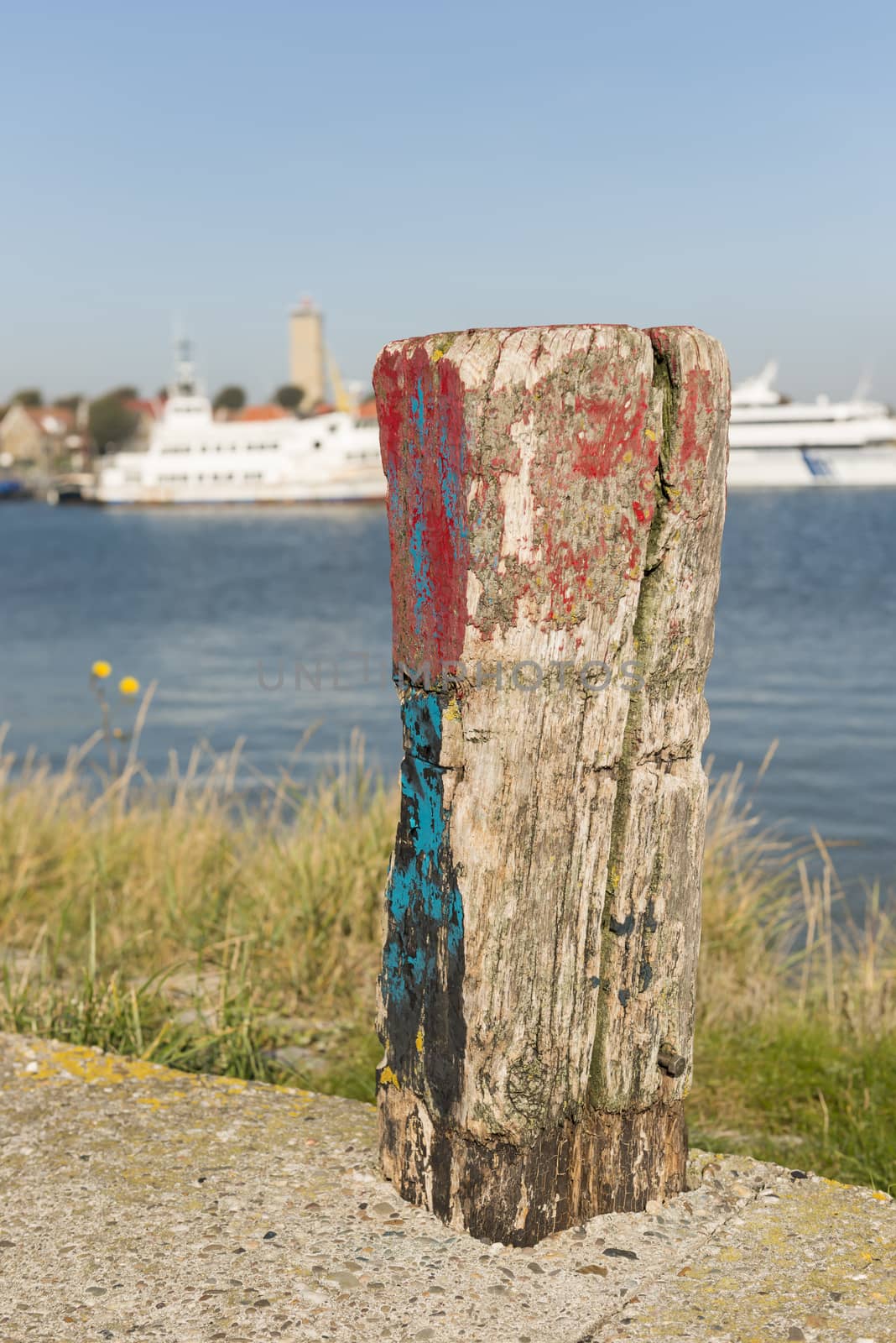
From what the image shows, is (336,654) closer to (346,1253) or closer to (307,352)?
(346,1253)

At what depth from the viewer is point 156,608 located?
25.2 meters

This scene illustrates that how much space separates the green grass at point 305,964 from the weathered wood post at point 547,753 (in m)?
0.88

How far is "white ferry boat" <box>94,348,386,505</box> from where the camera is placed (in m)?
58.2

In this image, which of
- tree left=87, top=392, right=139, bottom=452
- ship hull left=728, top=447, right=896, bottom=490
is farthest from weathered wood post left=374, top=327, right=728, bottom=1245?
tree left=87, top=392, right=139, bottom=452

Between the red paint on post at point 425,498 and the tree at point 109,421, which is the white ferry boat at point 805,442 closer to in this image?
Result: the tree at point 109,421

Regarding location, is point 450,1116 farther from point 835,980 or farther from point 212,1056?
point 835,980

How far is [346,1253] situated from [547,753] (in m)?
0.86

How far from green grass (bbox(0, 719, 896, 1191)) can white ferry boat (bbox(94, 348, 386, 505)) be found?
174ft

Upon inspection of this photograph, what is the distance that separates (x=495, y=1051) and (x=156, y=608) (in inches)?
950

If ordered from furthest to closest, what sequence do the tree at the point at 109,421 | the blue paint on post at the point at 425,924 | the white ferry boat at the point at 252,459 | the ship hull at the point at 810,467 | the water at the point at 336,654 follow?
the tree at the point at 109,421 < the ship hull at the point at 810,467 < the white ferry boat at the point at 252,459 < the water at the point at 336,654 < the blue paint on post at the point at 425,924

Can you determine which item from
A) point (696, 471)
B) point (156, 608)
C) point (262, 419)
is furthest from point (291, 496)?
point (696, 471)

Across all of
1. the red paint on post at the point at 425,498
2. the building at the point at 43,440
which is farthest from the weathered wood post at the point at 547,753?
the building at the point at 43,440

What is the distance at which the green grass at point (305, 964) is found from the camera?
2850 mm

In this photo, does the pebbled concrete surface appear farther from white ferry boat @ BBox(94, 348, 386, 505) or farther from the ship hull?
the ship hull
